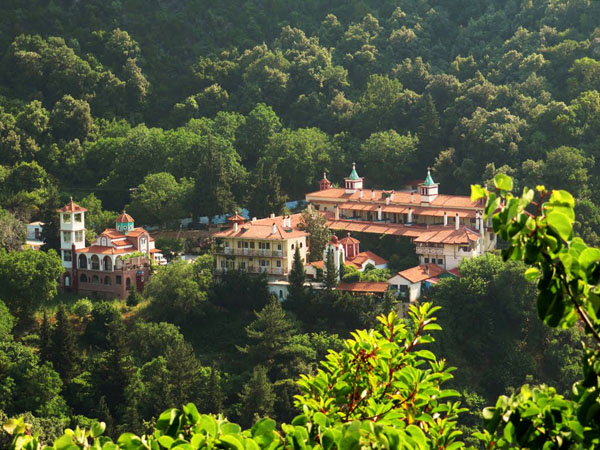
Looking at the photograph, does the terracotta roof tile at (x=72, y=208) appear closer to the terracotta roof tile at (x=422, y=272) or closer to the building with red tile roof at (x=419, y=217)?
the building with red tile roof at (x=419, y=217)

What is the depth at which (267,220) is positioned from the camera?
3956 cm

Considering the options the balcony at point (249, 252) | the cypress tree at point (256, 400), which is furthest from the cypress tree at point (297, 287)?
the cypress tree at point (256, 400)

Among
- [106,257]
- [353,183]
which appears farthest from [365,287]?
[106,257]

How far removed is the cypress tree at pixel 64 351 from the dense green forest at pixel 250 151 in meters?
0.06

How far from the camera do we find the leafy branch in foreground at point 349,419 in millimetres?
6447

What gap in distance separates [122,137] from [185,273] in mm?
14275

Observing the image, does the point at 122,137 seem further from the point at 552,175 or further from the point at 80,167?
the point at 552,175

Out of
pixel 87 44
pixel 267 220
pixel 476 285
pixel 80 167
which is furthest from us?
pixel 87 44

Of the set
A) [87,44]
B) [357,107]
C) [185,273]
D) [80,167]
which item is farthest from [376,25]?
[185,273]

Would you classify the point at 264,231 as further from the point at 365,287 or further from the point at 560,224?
the point at 560,224

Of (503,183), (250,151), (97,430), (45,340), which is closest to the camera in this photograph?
(503,183)

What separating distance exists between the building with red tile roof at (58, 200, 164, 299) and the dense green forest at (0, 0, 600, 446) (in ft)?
3.43

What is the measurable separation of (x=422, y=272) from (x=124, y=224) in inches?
419

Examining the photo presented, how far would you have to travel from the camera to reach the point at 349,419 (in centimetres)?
782
